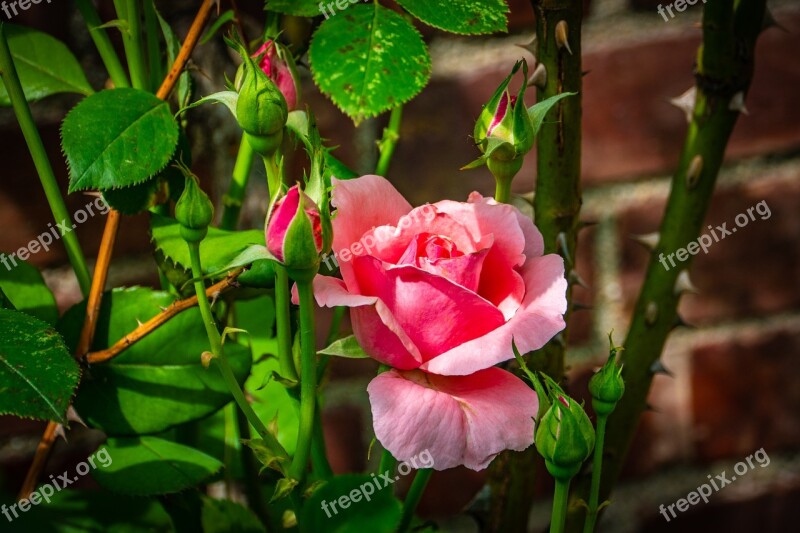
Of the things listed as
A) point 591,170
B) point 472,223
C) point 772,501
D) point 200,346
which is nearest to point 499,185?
point 472,223

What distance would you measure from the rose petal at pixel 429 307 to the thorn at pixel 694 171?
17 centimetres

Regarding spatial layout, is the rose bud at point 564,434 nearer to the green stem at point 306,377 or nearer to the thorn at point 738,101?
the green stem at point 306,377

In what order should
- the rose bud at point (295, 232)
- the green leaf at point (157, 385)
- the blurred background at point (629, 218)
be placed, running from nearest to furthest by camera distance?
the rose bud at point (295, 232) < the green leaf at point (157, 385) < the blurred background at point (629, 218)

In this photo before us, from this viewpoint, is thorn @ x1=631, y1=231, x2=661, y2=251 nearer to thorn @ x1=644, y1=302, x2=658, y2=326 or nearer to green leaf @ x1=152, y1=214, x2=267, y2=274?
thorn @ x1=644, y1=302, x2=658, y2=326

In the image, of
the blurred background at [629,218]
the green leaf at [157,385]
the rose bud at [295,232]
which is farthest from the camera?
the blurred background at [629,218]

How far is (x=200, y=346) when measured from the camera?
1.16 feet

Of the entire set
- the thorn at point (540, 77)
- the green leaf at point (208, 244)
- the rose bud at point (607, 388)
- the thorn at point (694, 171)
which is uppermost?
the thorn at point (540, 77)

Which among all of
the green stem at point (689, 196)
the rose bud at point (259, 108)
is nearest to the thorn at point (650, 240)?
the green stem at point (689, 196)

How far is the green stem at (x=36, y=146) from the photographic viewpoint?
32cm

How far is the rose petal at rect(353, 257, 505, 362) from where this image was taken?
10.5 inches

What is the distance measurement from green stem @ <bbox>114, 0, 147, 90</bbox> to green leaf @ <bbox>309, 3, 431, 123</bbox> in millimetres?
88

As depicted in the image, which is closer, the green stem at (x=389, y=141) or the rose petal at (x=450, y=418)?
the rose petal at (x=450, y=418)

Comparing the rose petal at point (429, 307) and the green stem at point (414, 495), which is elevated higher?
the rose petal at point (429, 307)

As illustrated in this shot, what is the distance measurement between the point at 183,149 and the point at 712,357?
1.39 feet
